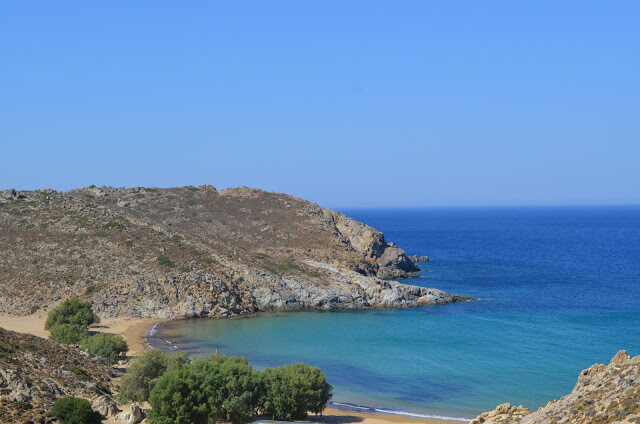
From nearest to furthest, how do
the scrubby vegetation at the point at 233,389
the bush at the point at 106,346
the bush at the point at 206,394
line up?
1. the bush at the point at 206,394
2. the scrubby vegetation at the point at 233,389
3. the bush at the point at 106,346

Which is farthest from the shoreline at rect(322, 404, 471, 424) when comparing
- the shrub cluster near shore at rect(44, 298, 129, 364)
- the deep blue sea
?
the shrub cluster near shore at rect(44, 298, 129, 364)

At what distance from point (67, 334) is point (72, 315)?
7735 millimetres

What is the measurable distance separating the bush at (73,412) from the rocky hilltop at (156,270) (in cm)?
3969

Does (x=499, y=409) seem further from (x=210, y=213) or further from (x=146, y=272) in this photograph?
(x=210, y=213)

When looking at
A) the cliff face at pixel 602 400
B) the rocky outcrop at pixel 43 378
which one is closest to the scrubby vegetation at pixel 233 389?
the rocky outcrop at pixel 43 378

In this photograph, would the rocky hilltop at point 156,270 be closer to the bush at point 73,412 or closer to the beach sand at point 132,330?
the beach sand at point 132,330

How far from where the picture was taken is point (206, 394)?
3073cm

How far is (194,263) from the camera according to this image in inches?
2874

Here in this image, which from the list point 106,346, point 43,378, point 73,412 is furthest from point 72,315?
point 73,412

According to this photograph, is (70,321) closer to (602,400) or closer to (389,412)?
(389,412)

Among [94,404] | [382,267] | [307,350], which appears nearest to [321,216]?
[382,267]

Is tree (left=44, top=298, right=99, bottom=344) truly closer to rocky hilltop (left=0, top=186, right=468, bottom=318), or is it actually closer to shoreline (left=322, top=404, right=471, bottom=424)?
rocky hilltop (left=0, top=186, right=468, bottom=318)

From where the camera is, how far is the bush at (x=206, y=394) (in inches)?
1110

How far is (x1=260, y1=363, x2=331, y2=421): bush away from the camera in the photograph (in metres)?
33.1
